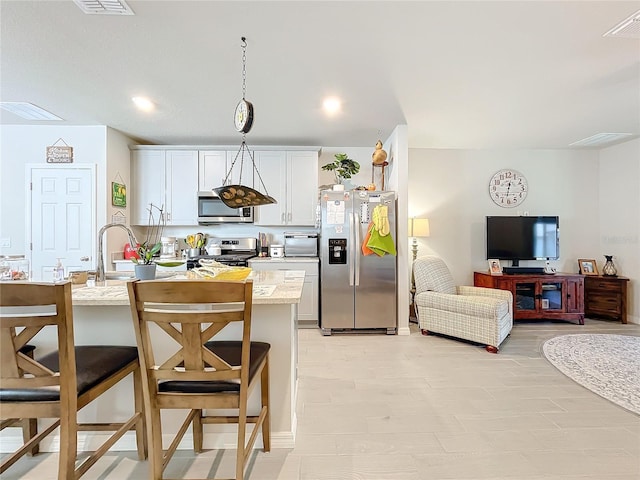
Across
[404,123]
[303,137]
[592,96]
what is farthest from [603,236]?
[303,137]

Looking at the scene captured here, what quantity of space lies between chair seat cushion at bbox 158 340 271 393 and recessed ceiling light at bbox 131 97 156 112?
270cm

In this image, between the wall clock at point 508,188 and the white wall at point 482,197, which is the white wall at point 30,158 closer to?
the white wall at point 482,197

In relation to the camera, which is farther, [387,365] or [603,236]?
[603,236]

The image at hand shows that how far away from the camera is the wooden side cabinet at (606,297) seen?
4.52 m

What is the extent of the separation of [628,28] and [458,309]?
2691 mm

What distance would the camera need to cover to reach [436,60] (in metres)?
2.53

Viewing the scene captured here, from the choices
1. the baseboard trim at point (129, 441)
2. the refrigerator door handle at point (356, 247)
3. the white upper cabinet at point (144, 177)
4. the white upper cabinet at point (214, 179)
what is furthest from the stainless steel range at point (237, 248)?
the baseboard trim at point (129, 441)

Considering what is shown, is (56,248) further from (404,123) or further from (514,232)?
(514,232)

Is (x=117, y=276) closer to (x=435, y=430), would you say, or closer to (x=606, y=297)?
(x=435, y=430)

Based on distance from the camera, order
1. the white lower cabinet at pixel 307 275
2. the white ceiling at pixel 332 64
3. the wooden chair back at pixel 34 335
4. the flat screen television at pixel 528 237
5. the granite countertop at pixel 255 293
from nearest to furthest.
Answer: the wooden chair back at pixel 34 335, the granite countertop at pixel 255 293, the white ceiling at pixel 332 64, the white lower cabinet at pixel 307 275, the flat screen television at pixel 528 237

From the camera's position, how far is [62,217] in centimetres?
405

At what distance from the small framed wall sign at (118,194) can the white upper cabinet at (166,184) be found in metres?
0.17

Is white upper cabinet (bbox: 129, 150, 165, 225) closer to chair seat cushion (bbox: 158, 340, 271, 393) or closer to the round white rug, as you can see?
chair seat cushion (bbox: 158, 340, 271, 393)

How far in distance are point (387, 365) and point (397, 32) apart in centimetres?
271
